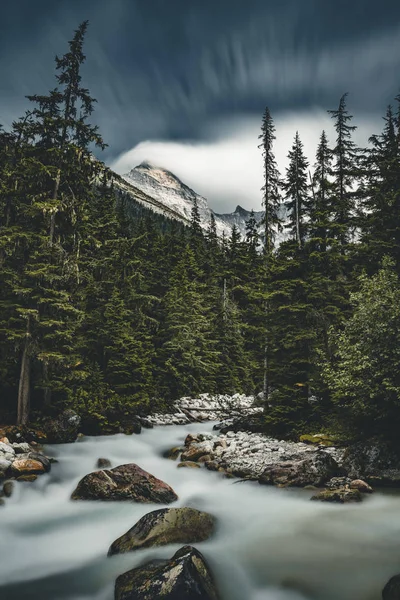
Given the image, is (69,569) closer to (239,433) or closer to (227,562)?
(227,562)

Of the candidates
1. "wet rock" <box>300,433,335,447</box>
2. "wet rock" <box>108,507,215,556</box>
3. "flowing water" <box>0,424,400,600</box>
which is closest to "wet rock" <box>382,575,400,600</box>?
"flowing water" <box>0,424,400,600</box>

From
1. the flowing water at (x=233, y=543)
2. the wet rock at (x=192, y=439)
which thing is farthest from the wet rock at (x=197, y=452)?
the flowing water at (x=233, y=543)

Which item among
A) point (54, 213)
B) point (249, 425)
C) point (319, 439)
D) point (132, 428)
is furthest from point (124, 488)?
point (54, 213)

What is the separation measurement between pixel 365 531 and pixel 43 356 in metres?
12.9

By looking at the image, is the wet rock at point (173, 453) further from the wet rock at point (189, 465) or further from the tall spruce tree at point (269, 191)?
the tall spruce tree at point (269, 191)

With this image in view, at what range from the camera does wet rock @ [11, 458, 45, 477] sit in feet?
39.0

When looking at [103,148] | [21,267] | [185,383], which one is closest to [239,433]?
[185,383]

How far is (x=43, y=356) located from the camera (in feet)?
50.0

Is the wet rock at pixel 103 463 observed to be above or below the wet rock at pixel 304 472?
below

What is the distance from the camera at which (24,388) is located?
1602 centimetres

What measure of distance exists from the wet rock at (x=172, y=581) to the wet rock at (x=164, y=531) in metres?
1.25

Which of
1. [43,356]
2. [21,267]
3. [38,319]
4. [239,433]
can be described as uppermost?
[21,267]

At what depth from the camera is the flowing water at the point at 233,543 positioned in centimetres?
684

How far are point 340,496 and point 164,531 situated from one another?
5.41m
